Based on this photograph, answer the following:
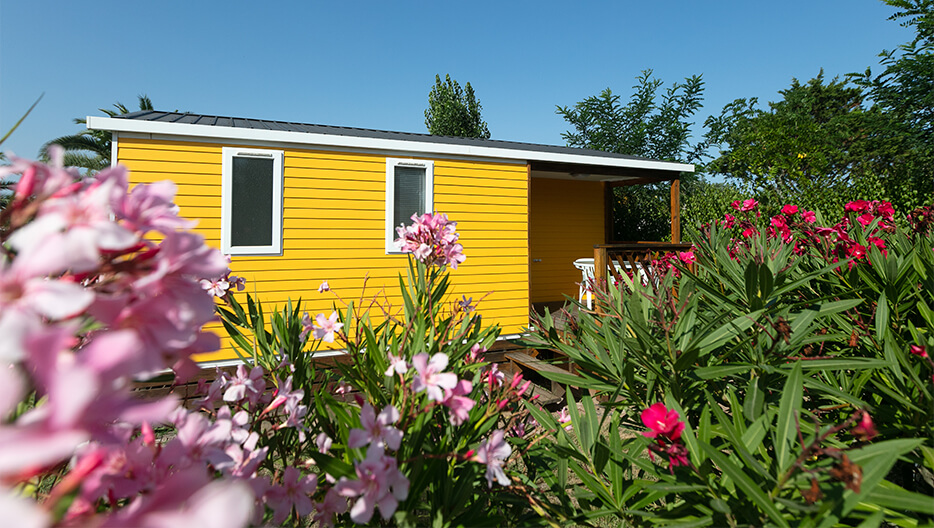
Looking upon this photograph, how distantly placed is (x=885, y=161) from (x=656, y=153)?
34.5 feet

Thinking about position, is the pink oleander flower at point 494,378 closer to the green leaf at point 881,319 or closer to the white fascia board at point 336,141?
the green leaf at point 881,319

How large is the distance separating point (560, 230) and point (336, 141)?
558 cm

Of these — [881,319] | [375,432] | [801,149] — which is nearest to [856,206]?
[881,319]

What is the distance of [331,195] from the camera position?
5.93 meters

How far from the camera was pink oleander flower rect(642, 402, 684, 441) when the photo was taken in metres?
0.89

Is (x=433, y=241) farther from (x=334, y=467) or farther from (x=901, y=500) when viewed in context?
(x=901, y=500)

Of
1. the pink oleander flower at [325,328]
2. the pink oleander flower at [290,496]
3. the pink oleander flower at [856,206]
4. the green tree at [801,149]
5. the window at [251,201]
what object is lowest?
the pink oleander flower at [290,496]

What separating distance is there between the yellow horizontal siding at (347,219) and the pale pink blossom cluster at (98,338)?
4222 millimetres

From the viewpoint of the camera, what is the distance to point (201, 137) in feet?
17.1

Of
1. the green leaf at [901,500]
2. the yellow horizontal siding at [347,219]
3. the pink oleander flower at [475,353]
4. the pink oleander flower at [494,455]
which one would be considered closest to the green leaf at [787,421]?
the green leaf at [901,500]

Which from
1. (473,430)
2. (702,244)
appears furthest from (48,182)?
(702,244)

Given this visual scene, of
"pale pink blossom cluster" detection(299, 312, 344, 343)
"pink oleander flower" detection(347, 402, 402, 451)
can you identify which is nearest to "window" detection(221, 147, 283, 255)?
"pale pink blossom cluster" detection(299, 312, 344, 343)

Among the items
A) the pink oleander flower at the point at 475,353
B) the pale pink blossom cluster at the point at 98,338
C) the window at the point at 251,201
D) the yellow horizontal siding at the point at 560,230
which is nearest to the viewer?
the pale pink blossom cluster at the point at 98,338

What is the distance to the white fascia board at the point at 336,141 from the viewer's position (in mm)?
4875
